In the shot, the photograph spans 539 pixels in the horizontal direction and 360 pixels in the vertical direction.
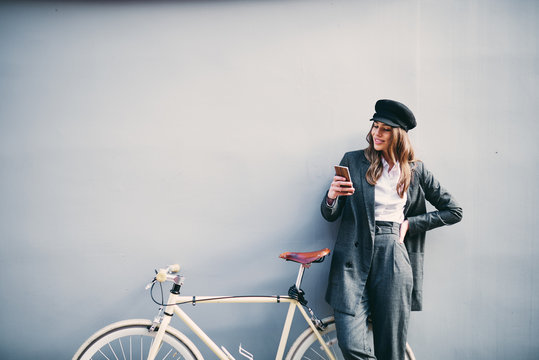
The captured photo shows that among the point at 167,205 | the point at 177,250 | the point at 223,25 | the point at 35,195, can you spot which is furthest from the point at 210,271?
the point at 223,25

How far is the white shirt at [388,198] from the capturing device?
237 cm

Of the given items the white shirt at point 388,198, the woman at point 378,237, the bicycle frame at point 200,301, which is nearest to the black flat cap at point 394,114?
the woman at point 378,237

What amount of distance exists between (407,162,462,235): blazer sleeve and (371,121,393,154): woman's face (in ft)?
1.18

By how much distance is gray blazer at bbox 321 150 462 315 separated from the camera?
2326 mm

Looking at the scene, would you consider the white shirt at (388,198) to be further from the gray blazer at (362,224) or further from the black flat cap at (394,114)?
the black flat cap at (394,114)

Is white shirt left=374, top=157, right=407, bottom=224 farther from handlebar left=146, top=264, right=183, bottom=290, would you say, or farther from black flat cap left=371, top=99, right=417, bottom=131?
handlebar left=146, top=264, right=183, bottom=290

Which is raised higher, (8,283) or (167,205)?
(167,205)

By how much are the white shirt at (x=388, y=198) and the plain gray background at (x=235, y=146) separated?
0.54m

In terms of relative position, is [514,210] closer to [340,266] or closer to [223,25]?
[340,266]

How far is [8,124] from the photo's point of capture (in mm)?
2854

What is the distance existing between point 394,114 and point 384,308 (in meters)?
1.41

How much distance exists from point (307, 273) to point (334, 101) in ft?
5.16

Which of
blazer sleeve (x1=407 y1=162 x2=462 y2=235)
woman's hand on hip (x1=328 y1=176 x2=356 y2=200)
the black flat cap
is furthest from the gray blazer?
the black flat cap

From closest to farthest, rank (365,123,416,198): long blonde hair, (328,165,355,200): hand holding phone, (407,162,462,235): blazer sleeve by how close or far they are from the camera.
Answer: (328,165,355,200): hand holding phone, (365,123,416,198): long blonde hair, (407,162,462,235): blazer sleeve
